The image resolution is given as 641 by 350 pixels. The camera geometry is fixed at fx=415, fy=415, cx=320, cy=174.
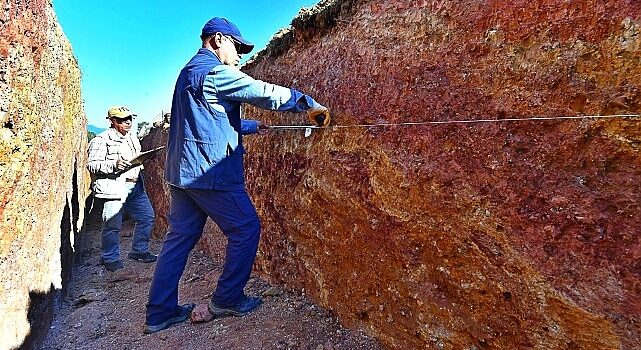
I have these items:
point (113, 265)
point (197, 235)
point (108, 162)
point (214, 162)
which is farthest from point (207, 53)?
point (113, 265)

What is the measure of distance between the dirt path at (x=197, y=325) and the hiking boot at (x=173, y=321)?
0.11ft

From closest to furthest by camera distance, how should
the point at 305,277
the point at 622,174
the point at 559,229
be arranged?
the point at 622,174, the point at 559,229, the point at 305,277

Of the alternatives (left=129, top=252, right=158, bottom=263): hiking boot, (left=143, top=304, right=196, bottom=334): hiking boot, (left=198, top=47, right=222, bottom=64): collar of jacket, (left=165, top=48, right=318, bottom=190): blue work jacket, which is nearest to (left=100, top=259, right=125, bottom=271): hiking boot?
(left=129, top=252, right=158, bottom=263): hiking boot


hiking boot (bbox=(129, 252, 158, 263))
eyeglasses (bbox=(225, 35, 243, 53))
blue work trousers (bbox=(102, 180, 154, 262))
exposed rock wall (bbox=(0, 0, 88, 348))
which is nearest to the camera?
exposed rock wall (bbox=(0, 0, 88, 348))

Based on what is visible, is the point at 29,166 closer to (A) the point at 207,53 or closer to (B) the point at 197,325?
(A) the point at 207,53

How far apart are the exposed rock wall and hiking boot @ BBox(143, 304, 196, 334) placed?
69 cm

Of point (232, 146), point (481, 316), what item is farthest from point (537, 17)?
point (232, 146)

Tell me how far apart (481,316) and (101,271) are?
4.26m

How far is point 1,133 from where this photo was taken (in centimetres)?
213

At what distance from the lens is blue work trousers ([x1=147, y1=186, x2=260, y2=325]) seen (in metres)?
2.67

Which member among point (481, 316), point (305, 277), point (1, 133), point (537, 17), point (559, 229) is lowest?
point (305, 277)

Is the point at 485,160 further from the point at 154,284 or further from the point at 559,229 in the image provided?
the point at 154,284

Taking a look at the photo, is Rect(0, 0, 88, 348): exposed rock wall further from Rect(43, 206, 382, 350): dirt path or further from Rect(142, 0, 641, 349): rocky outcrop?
Rect(142, 0, 641, 349): rocky outcrop

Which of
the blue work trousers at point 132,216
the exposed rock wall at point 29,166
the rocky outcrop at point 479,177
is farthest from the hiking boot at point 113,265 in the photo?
the rocky outcrop at point 479,177
